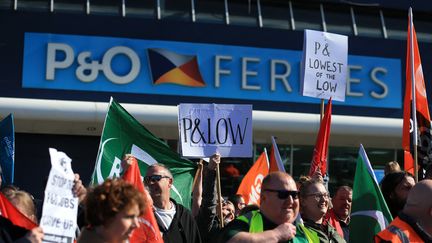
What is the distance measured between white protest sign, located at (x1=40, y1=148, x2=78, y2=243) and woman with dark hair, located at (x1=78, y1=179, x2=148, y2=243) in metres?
0.24

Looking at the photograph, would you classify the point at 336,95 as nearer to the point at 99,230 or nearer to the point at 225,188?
the point at 99,230

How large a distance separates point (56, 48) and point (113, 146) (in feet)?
36.7

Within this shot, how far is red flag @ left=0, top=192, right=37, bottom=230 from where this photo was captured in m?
5.30

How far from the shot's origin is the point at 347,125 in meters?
19.7

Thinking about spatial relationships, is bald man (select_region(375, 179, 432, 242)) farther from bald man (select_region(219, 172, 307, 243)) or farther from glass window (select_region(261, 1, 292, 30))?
glass window (select_region(261, 1, 292, 30))

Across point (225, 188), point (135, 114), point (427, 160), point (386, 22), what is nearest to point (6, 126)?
point (427, 160)

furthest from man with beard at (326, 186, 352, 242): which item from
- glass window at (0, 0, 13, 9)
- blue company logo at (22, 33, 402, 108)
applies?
glass window at (0, 0, 13, 9)

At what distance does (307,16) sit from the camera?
68.0 ft

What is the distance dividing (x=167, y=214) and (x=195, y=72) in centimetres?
1318

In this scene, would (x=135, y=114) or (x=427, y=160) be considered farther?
(x=135, y=114)

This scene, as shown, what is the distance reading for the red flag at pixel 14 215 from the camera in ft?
17.4

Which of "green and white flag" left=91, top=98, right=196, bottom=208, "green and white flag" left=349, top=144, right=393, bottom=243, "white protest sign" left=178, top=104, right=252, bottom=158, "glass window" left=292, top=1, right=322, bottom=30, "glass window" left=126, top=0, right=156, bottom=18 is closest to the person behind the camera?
"green and white flag" left=349, top=144, right=393, bottom=243

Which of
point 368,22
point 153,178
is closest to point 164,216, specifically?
point 153,178

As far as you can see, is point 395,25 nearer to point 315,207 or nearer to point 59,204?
point 315,207
